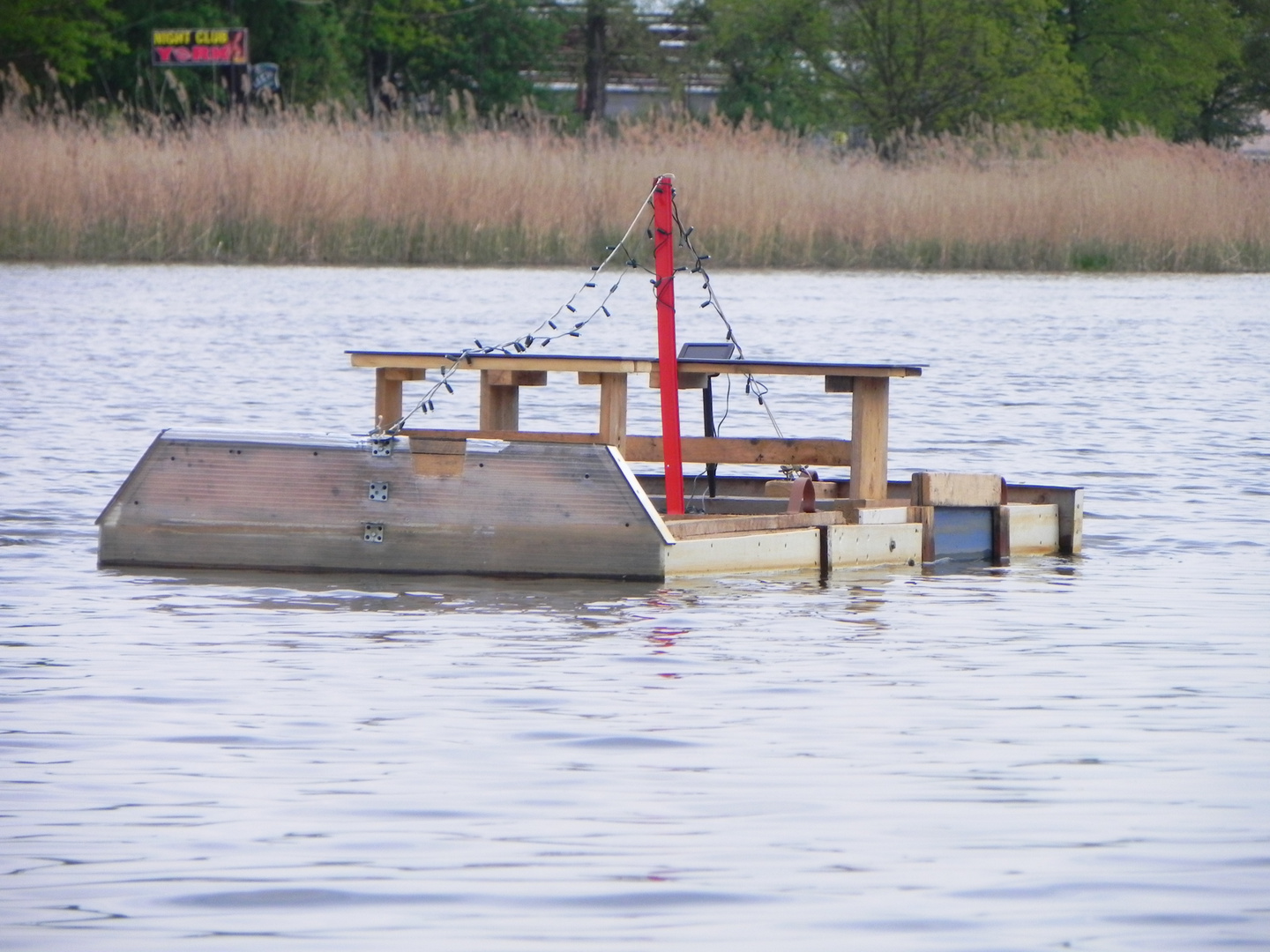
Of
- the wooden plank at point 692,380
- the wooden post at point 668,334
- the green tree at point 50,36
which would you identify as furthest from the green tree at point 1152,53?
the wooden post at point 668,334

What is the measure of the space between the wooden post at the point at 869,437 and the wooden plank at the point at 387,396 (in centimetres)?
186

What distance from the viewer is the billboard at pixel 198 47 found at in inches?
1928

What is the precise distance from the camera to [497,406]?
10.9 meters

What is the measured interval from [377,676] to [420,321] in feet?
52.9

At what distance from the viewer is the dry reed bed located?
28625mm

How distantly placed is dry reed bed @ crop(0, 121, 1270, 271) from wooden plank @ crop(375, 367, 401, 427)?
1835 cm

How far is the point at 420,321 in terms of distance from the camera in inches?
915

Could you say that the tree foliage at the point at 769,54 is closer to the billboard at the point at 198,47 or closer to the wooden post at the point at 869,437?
the billboard at the point at 198,47

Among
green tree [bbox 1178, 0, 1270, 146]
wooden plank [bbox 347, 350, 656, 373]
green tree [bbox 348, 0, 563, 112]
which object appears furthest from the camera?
green tree [bbox 1178, 0, 1270, 146]

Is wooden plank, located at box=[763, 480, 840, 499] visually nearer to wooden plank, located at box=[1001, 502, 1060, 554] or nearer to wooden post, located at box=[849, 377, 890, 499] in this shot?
wooden post, located at box=[849, 377, 890, 499]

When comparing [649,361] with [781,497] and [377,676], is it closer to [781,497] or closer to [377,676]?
[781,497]

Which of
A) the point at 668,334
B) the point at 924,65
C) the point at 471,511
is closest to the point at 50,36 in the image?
the point at 924,65

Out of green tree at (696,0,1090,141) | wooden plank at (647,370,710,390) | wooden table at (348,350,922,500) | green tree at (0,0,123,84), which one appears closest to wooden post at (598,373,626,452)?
wooden table at (348,350,922,500)

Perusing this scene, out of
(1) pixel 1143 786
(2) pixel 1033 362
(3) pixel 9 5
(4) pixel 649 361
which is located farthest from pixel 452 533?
(3) pixel 9 5
